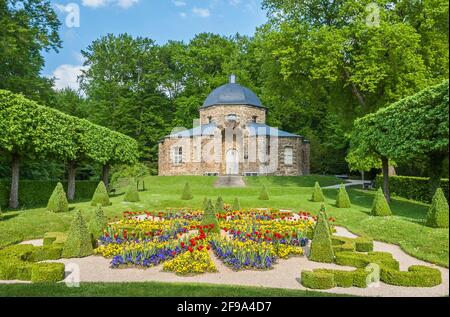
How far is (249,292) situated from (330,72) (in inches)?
887

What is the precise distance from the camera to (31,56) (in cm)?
2570

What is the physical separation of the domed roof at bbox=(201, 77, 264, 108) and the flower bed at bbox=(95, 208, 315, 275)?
90.7 feet

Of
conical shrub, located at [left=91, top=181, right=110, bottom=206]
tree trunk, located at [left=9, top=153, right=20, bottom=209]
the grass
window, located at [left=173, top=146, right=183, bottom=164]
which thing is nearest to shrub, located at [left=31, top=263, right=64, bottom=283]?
the grass

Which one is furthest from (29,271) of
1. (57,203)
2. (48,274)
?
(57,203)

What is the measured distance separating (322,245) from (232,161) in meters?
29.6

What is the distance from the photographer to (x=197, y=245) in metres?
10.1

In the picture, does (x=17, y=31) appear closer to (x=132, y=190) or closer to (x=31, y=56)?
(x=31, y=56)

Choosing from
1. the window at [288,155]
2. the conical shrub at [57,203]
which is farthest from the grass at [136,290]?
the window at [288,155]

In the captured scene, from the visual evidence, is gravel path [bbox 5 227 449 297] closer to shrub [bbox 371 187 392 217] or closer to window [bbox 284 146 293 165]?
shrub [bbox 371 187 392 217]

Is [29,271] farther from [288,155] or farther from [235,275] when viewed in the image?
[288,155]

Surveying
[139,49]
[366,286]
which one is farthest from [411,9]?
[139,49]

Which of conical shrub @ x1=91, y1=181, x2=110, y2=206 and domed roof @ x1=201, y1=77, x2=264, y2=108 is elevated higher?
domed roof @ x1=201, y1=77, x2=264, y2=108

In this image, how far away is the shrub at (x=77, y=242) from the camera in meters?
9.66

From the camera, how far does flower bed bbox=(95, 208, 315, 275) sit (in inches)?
332
